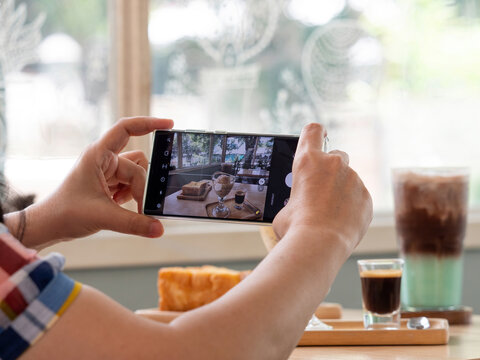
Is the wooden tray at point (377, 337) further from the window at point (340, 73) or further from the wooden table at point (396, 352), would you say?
the window at point (340, 73)

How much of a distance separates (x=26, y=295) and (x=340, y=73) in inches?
69.9

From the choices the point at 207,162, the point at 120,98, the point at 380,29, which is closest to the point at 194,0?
the point at 120,98

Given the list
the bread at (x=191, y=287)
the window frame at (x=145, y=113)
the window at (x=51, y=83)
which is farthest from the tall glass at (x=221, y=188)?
the window at (x=51, y=83)

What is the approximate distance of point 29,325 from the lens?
58 cm

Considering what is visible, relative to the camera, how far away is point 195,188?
1.03 metres

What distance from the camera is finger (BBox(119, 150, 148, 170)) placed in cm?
114

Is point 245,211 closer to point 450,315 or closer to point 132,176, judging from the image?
point 132,176

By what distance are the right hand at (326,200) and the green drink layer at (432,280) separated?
0.63 meters

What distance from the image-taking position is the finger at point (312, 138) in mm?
812

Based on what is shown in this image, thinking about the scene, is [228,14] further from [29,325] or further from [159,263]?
[29,325]

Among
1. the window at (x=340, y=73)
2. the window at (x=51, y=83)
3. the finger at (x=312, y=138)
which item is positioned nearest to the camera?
the finger at (x=312, y=138)

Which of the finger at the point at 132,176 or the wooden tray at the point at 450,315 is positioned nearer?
the finger at the point at 132,176

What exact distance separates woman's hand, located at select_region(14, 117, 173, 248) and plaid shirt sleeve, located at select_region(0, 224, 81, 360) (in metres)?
0.40

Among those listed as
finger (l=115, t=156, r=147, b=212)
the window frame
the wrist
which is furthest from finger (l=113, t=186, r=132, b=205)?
the window frame
